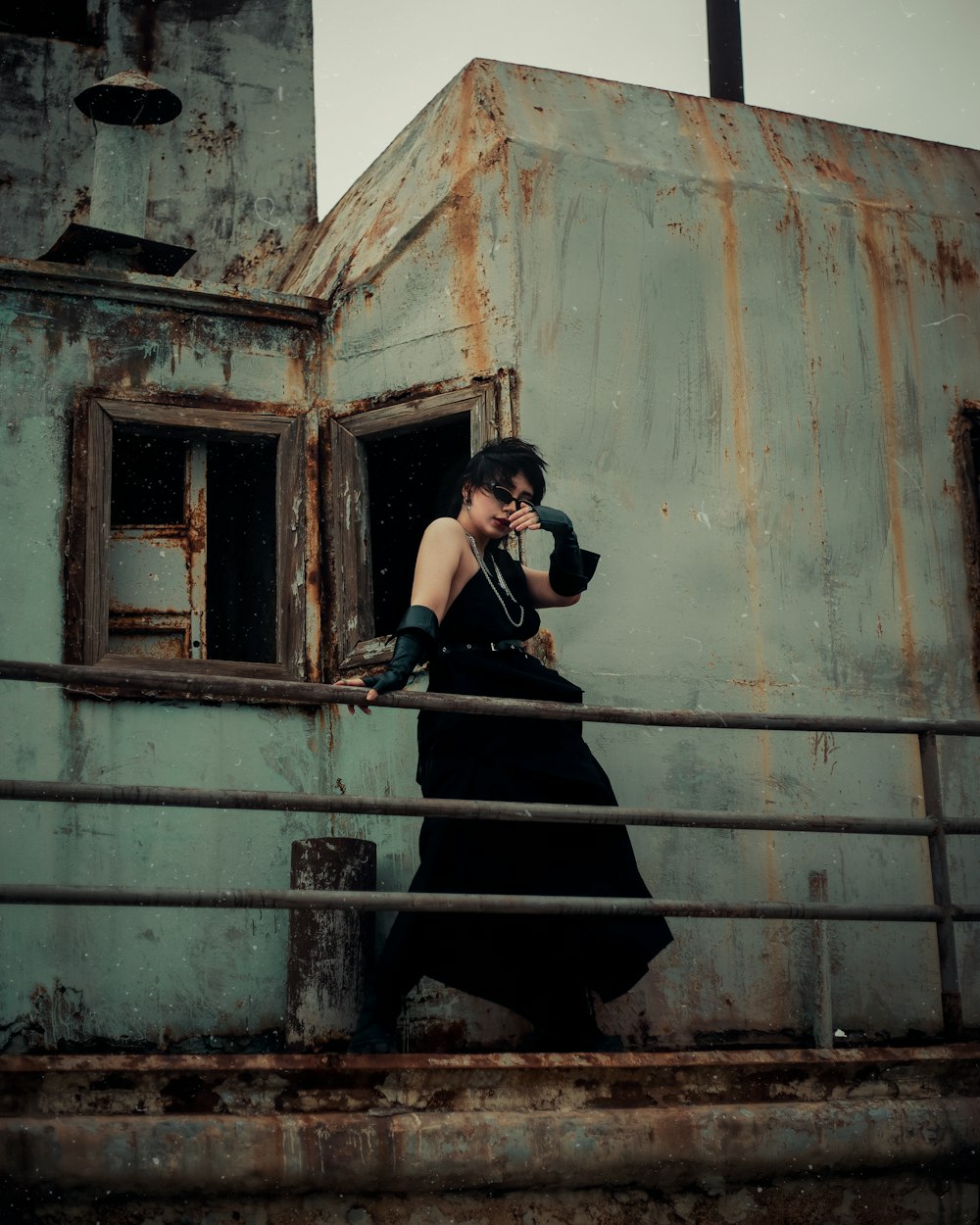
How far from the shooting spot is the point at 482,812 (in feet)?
14.6

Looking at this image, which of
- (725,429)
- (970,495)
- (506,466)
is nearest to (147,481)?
(506,466)

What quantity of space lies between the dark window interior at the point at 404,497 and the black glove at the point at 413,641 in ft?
6.62

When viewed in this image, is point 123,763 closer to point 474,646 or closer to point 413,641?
point 474,646

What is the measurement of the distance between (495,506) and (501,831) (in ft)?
3.61

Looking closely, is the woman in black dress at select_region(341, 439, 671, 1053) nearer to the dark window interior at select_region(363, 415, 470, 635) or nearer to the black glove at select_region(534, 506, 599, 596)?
the black glove at select_region(534, 506, 599, 596)

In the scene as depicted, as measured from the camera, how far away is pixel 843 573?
6.36 metres

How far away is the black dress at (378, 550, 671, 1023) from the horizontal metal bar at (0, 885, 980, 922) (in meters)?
0.20

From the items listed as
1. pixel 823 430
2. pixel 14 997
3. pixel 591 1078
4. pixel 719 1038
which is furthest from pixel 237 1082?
pixel 823 430

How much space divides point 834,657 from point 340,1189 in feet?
10.0

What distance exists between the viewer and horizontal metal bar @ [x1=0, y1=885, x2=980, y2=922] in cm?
395

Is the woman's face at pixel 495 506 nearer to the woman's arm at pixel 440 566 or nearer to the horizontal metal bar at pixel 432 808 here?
the woman's arm at pixel 440 566

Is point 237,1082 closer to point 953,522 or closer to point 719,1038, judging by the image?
point 719,1038

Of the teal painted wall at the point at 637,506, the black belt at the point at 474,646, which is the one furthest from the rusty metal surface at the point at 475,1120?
the black belt at the point at 474,646

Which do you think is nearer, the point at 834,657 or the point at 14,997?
the point at 14,997
